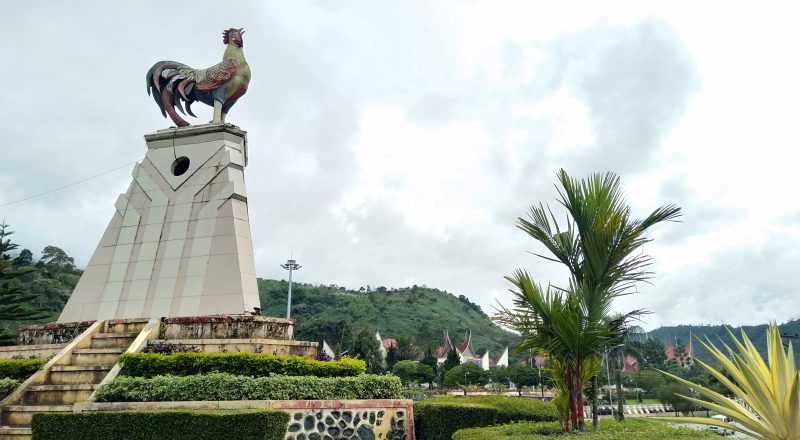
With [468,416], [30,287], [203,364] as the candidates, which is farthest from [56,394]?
[30,287]

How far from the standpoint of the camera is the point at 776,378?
410cm

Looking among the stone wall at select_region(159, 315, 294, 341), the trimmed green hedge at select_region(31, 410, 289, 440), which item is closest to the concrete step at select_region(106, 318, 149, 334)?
the stone wall at select_region(159, 315, 294, 341)

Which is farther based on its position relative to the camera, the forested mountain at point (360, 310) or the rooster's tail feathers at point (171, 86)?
the forested mountain at point (360, 310)

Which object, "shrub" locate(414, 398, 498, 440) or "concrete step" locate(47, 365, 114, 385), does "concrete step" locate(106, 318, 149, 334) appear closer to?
"concrete step" locate(47, 365, 114, 385)

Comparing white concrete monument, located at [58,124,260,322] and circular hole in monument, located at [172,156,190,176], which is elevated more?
circular hole in monument, located at [172,156,190,176]

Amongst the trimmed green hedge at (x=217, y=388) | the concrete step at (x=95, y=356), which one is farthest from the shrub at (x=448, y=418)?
the concrete step at (x=95, y=356)

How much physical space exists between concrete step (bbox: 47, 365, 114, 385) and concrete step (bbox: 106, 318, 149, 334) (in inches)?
80.0

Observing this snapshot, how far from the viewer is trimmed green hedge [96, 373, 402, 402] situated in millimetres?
8789

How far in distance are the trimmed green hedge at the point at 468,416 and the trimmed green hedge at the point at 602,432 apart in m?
2.13

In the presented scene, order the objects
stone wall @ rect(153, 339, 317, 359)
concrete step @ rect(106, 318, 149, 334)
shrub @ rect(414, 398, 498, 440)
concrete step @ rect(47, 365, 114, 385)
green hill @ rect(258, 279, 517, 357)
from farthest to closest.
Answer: green hill @ rect(258, 279, 517, 357), concrete step @ rect(106, 318, 149, 334), stone wall @ rect(153, 339, 317, 359), concrete step @ rect(47, 365, 114, 385), shrub @ rect(414, 398, 498, 440)

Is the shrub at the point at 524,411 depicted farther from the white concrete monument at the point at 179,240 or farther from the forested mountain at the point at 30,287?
the forested mountain at the point at 30,287

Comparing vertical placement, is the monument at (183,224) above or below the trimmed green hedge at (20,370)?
above

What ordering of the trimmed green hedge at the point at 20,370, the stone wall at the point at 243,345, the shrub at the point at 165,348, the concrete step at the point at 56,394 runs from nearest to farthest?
the concrete step at the point at 56,394 < the trimmed green hedge at the point at 20,370 < the shrub at the point at 165,348 < the stone wall at the point at 243,345

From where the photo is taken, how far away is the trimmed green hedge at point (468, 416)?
9.60 m
